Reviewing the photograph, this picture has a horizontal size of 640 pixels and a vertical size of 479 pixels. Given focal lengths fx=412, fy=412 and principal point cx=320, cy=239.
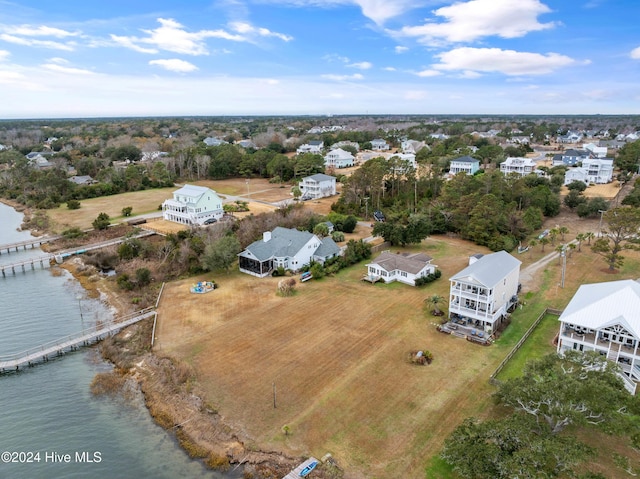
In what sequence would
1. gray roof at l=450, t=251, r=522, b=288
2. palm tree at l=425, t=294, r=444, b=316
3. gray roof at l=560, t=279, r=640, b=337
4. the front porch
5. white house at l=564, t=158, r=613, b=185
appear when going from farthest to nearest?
white house at l=564, t=158, r=613, b=185
palm tree at l=425, t=294, r=444, b=316
gray roof at l=450, t=251, r=522, b=288
the front porch
gray roof at l=560, t=279, r=640, b=337

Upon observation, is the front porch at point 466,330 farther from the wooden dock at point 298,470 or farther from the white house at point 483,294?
the wooden dock at point 298,470

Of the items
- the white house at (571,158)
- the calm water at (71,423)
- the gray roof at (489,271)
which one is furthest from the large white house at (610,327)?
the white house at (571,158)

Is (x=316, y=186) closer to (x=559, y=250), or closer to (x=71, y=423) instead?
(x=559, y=250)

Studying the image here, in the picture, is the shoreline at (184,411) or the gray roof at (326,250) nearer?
the shoreline at (184,411)

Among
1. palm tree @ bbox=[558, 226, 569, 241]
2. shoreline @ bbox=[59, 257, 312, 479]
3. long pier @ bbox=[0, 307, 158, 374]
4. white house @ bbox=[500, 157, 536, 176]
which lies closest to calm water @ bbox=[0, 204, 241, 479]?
shoreline @ bbox=[59, 257, 312, 479]

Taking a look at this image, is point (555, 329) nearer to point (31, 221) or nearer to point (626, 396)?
point (626, 396)

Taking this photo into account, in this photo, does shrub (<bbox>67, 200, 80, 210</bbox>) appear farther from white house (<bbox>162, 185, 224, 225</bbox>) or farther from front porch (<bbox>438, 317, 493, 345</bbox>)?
front porch (<bbox>438, 317, 493, 345</bbox>)

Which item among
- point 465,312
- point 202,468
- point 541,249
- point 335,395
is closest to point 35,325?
point 202,468
